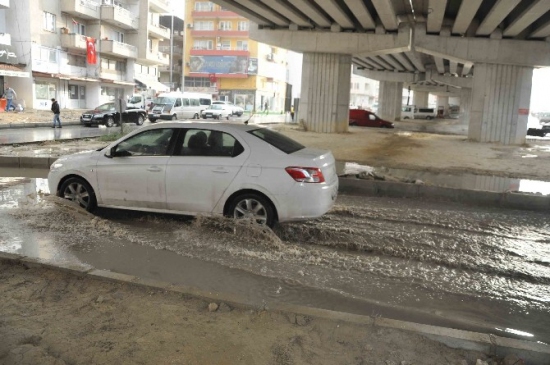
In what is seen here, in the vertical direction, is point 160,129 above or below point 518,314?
above

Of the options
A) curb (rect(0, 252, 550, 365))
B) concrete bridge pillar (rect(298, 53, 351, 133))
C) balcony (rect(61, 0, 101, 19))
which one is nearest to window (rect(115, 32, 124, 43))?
balcony (rect(61, 0, 101, 19))

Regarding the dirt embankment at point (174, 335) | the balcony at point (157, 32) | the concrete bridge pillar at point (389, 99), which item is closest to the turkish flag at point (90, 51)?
the balcony at point (157, 32)

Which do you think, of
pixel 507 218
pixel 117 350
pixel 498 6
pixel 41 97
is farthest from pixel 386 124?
pixel 117 350

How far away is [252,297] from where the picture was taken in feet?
14.4

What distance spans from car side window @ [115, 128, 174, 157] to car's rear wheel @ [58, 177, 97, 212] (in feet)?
2.48

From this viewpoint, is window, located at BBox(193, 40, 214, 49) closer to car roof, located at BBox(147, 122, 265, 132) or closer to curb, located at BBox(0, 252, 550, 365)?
car roof, located at BBox(147, 122, 265, 132)

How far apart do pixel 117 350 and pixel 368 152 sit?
1529cm

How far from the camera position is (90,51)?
4431 cm

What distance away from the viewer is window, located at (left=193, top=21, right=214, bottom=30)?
71500 millimetres

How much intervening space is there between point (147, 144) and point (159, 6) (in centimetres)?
5304

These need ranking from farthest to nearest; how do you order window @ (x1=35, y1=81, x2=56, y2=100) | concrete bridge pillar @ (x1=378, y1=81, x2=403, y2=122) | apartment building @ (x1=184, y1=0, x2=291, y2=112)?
1. apartment building @ (x1=184, y1=0, x2=291, y2=112)
2. concrete bridge pillar @ (x1=378, y1=81, x2=403, y2=122)
3. window @ (x1=35, y1=81, x2=56, y2=100)

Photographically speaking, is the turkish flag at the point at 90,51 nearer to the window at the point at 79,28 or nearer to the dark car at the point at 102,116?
the window at the point at 79,28

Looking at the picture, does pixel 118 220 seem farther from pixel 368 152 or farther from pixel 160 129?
pixel 368 152

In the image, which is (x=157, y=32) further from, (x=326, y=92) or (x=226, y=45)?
(x=326, y=92)
